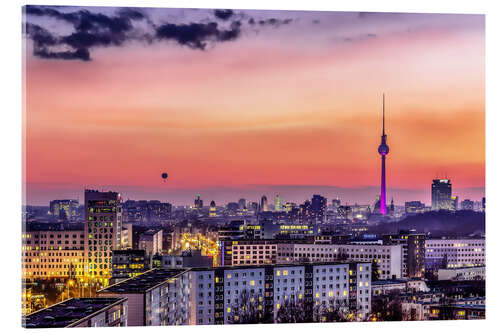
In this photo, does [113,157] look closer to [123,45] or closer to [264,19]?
[123,45]

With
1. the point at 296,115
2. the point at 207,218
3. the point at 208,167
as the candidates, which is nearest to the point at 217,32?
the point at 296,115

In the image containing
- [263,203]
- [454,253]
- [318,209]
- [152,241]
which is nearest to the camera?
[263,203]

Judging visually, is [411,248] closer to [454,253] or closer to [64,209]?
[454,253]

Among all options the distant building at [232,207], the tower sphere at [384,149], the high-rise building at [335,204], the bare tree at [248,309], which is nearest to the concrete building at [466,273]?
the high-rise building at [335,204]

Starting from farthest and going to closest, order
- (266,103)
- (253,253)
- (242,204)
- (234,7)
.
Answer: (253,253)
(242,204)
(266,103)
(234,7)

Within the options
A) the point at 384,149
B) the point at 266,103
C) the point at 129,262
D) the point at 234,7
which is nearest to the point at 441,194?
the point at 384,149
